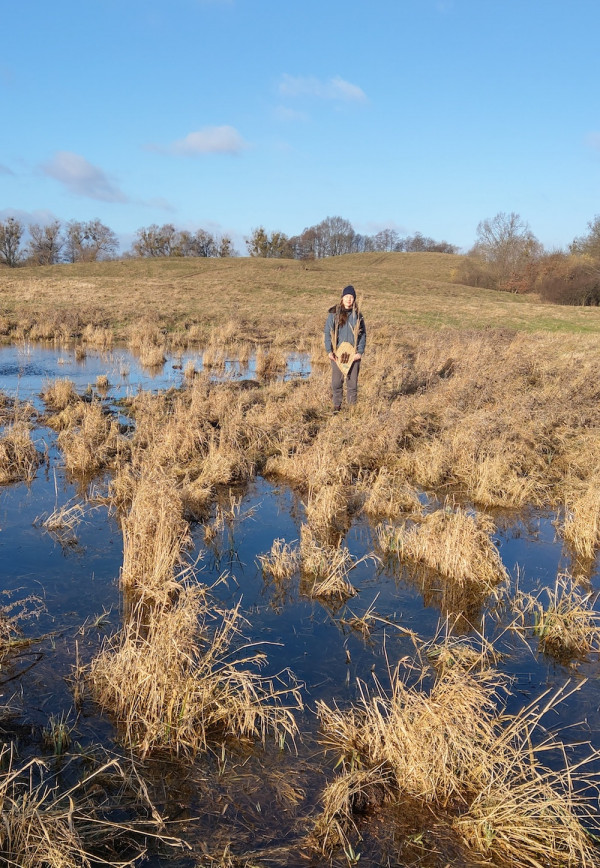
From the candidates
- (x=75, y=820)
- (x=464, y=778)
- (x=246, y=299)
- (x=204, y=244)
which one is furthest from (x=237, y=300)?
(x=204, y=244)

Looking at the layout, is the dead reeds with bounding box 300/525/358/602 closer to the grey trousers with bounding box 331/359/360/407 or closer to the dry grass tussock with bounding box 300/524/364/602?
the dry grass tussock with bounding box 300/524/364/602

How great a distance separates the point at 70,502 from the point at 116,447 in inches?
65.2

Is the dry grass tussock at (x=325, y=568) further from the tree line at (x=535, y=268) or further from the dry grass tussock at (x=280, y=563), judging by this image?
the tree line at (x=535, y=268)

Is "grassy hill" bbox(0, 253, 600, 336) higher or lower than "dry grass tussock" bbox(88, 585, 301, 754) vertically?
higher

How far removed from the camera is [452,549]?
562 cm

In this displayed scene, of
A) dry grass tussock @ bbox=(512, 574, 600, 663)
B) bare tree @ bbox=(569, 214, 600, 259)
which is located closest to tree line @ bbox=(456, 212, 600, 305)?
bare tree @ bbox=(569, 214, 600, 259)

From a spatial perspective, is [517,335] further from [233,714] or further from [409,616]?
[233,714]

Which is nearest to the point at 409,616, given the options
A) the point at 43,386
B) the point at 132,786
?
the point at 132,786

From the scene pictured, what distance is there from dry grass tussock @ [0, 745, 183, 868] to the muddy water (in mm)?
129

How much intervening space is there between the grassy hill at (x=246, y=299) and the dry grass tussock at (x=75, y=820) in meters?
20.0

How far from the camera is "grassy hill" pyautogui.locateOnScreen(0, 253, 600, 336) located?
25.5m

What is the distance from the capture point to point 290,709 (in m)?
3.78

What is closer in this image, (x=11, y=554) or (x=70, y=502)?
(x=11, y=554)

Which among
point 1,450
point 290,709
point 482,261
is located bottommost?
point 290,709
